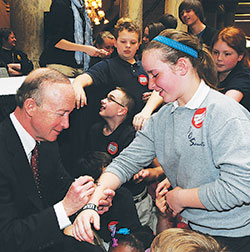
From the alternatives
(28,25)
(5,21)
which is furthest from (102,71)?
(5,21)

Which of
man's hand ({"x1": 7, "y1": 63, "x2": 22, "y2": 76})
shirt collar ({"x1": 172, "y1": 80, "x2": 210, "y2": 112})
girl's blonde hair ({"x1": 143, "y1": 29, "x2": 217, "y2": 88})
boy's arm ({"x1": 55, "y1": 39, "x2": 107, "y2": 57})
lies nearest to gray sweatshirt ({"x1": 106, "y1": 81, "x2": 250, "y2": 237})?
shirt collar ({"x1": 172, "y1": 80, "x2": 210, "y2": 112})

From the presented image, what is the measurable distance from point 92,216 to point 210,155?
2.01ft

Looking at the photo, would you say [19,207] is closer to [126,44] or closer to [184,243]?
[184,243]

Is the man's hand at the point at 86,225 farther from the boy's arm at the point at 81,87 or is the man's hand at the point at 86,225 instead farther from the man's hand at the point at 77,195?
the boy's arm at the point at 81,87

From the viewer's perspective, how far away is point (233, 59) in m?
2.87

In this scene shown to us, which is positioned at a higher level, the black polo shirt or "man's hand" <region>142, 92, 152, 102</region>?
the black polo shirt

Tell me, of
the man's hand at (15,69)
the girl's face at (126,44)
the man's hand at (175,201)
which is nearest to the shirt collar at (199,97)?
the man's hand at (175,201)

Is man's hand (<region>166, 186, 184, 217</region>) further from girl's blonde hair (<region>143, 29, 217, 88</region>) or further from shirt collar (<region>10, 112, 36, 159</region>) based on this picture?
shirt collar (<region>10, 112, 36, 159</region>)

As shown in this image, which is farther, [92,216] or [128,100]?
[128,100]

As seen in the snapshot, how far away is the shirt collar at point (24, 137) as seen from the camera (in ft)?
6.16

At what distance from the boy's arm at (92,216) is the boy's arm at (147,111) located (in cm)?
68

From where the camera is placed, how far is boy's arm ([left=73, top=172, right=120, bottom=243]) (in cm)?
169

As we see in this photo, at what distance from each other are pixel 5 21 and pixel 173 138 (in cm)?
1078

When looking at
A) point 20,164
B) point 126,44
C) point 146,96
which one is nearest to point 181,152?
point 20,164
